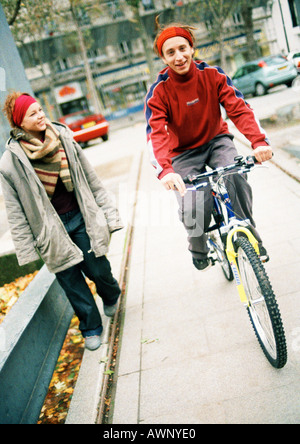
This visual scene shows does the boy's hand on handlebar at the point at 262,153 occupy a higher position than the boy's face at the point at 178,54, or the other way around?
the boy's face at the point at 178,54

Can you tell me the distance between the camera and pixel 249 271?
235 centimetres

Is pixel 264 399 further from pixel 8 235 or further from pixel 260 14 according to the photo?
pixel 260 14

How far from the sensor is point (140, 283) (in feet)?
13.1

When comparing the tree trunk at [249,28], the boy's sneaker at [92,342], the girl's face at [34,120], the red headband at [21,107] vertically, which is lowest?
the boy's sneaker at [92,342]

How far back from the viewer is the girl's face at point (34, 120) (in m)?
2.68

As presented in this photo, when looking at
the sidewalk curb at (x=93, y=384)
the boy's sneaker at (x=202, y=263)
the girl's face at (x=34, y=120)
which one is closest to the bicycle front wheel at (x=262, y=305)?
the boy's sneaker at (x=202, y=263)

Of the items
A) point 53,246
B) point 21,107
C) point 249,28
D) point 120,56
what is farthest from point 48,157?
point 120,56

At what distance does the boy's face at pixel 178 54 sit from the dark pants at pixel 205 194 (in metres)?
0.63

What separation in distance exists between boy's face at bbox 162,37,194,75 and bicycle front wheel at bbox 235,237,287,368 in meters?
1.27

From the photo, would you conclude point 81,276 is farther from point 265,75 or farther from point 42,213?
point 265,75

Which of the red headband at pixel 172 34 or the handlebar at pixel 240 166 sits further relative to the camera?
the red headband at pixel 172 34

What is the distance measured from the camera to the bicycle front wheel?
6.90 ft

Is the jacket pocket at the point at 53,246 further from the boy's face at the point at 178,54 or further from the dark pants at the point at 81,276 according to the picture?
the boy's face at the point at 178,54

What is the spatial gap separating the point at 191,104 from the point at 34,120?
1141 millimetres
